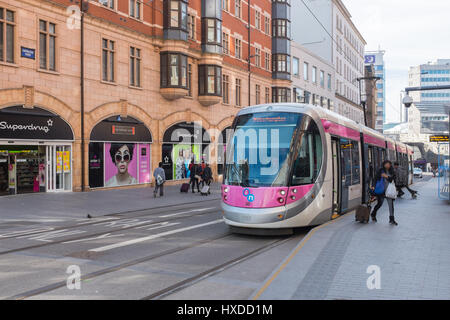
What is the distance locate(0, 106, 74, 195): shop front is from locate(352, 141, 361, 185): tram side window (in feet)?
44.4

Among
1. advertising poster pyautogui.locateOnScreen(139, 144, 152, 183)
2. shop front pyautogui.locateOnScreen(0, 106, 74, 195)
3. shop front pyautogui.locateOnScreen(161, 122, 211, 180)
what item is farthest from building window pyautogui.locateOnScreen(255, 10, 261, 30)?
shop front pyautogui.locateOnScreen(0, 106, 74, 195)

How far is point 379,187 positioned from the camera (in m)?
11.7

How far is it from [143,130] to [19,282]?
2048cm

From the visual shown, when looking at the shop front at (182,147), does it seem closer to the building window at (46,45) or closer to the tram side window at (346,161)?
the building window at (46,45)

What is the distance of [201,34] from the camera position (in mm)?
32188

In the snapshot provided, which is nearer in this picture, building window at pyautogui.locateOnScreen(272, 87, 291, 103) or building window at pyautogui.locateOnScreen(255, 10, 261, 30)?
building window at pyautogui.locateOnScreen(255, 10, 261, 30)

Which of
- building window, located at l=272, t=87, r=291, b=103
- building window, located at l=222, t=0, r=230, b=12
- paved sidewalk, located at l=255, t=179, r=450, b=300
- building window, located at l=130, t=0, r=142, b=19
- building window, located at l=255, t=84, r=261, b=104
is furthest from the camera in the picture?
building window, located at l=272, t=87, r=291, b=103

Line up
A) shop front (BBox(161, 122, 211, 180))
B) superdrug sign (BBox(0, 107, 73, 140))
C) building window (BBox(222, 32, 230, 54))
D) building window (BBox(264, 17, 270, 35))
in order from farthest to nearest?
building window (BBox(264, 17, 270, 35))
building window (BBox(222, 32, 230, 54))
shop front (BBox(161, 122, 211, 180))
superdrug sign (BBox(0, 107, 73, 140))

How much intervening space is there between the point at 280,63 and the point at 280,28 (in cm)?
347

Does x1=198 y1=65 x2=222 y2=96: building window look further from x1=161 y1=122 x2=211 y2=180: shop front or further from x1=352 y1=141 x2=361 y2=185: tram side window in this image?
x1=352 y1=141 x2=361 y2=185: tram side window

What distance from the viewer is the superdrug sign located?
1858cm

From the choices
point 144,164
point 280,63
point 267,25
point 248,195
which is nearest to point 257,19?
point 267,25

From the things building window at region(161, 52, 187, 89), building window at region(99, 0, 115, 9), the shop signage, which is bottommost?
the shop signage

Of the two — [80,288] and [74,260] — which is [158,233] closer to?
[74,260]
